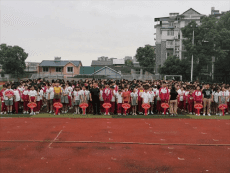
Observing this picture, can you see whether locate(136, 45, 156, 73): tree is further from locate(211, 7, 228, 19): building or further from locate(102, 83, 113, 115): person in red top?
locate(102, 83, 113, 115): person in red top

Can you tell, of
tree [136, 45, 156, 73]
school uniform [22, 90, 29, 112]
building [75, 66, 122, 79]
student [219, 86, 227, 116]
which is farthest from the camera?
tree [136, 45, 156, 73]

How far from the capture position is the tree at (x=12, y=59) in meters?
46.2

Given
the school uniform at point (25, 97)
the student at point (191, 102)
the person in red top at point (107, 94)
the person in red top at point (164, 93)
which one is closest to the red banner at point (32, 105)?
the school uniform at point (25, 97)

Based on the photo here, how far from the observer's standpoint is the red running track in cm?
573

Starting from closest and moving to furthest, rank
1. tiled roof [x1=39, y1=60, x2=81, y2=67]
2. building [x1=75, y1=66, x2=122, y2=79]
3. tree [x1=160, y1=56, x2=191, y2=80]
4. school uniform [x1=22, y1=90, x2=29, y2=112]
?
school uniform [x1=22, y1=90, x2=29, y2=112] < building [x1=75, y1=66, x2=122, y2=79] < tree [x1=160, y1=56, x2=191, y2=80] < tiled roof [x1=39, y1=60, x2=81, y2=67]

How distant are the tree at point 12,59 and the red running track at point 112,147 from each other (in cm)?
3936

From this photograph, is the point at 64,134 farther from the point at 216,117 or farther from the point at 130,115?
the point at 216,117

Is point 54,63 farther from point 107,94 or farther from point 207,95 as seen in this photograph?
point 207,95

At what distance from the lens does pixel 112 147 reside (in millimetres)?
7145

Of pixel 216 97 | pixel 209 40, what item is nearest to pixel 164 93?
pixel 216 97

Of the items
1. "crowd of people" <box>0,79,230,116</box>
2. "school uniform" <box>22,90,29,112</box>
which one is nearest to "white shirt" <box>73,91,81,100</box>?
"crowd of people" <box>0,79,230,116</box>

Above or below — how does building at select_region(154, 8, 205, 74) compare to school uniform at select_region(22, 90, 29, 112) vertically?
above

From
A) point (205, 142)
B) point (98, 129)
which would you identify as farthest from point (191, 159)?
point (98, 129)

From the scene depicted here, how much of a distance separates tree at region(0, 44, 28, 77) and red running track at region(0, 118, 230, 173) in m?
39.4
